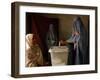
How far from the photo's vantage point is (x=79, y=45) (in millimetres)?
1962

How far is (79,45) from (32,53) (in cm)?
42

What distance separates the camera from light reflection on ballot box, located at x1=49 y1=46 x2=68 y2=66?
1863 millimetres

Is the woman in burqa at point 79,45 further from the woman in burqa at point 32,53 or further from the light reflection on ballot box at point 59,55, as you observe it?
the woman in burqa at point 32,53

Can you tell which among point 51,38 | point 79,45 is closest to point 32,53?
point 51,38

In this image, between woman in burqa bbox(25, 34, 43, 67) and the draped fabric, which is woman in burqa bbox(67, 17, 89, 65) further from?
woman in burqa bbox(25, 34, 43, 67)

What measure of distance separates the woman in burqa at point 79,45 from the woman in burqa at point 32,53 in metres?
0.27

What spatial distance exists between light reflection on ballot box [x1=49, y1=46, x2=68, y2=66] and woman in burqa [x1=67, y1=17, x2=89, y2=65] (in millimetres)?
46

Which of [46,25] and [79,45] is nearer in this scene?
[46,25]

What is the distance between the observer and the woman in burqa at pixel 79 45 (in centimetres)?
194

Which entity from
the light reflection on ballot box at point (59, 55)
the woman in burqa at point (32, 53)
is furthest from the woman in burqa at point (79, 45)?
the woman in burqa at point (32, 53)

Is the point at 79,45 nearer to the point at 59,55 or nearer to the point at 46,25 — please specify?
the point at 59,55

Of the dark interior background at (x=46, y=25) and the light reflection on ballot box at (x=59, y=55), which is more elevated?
the dark interior background at (x=46, y=25)

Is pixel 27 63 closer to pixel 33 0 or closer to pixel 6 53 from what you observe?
pixel 6 53

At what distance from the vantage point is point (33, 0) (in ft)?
5.90
